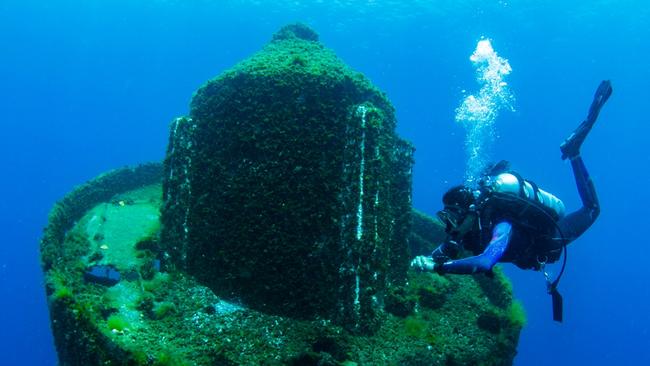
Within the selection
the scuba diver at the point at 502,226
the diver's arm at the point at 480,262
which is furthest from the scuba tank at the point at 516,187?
the diver's arm at the point at 480,262

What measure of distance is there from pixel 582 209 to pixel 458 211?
4.08m

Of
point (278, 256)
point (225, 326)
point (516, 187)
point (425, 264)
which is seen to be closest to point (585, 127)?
point (516, 187)

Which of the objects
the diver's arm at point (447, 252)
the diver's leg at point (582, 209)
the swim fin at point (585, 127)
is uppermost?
the swim fin at point (585, 127)

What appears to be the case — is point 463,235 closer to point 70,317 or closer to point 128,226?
point 70,317

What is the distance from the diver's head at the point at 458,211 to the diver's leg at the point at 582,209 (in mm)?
3193

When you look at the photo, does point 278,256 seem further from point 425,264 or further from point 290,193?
point 425,264

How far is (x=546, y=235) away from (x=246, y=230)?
443cm

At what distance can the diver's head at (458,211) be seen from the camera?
575 cm

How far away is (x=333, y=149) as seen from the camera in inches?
259

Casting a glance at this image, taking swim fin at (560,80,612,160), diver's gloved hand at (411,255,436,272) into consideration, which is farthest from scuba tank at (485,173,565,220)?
swim fin at (560,80,612,160)

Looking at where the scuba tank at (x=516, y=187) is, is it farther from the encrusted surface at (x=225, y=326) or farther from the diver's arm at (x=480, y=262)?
the encrusted surface at (x=225, y=326)

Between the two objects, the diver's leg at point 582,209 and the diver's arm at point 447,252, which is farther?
the diver's leg at point 582,209

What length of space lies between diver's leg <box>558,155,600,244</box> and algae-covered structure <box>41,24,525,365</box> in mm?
1912

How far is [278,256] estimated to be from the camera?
6297mm
